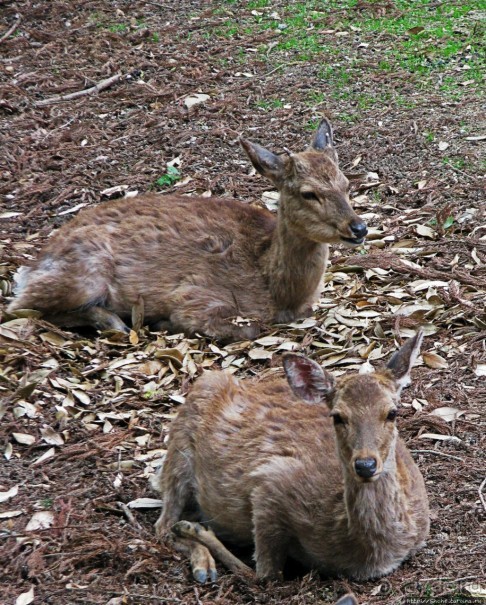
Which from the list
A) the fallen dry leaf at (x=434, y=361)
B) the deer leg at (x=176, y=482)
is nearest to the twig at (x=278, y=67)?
the fallen dry leaf at (x=434, y=361)

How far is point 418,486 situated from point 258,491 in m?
0.84

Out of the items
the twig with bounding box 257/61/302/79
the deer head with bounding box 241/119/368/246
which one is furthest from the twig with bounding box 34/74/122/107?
the deer head with bounding box 241/119/368/246

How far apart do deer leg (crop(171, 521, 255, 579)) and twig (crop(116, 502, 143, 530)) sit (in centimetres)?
21

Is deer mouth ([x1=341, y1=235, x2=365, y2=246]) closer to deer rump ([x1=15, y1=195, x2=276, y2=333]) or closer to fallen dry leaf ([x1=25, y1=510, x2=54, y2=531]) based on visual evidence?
deer rump ([x1=15, y1=195, x2=276, y2=333])

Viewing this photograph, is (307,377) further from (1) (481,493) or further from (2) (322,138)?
(2) (322,138)

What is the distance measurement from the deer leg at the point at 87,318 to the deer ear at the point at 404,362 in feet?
12.8

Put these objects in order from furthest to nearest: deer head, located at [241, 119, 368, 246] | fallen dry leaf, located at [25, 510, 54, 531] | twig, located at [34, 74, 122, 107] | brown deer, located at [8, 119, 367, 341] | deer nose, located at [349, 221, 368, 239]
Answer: twig, located at [34, 74, 122, 107] → brown deer, located at [8, 119, 367, 341] → deer head, located at [241, 119, 368, 246] → deer nose, located at [349, 221, 368, 239] → fallen dry leaf, located at [25, 510, 54, 531]

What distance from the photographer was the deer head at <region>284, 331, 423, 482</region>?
5.34 m

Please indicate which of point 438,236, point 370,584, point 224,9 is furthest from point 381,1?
point 370,584

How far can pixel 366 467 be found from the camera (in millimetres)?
5227

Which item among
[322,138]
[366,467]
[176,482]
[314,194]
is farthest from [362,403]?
[322,138]

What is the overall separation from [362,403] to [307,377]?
1.31ft

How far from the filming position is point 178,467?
6.70 metres

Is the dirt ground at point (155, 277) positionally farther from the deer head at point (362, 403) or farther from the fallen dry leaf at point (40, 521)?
the deer head at point (362, 403)
